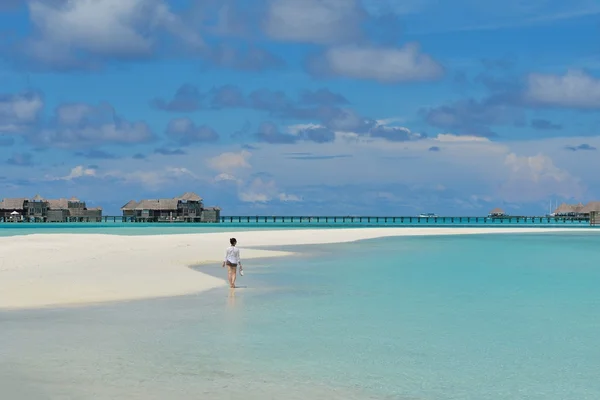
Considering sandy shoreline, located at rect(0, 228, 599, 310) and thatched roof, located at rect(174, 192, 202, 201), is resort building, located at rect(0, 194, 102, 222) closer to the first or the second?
thatched roof, located at rect(174, 192, 202, 201)

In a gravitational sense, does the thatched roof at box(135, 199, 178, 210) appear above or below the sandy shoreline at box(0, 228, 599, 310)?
above

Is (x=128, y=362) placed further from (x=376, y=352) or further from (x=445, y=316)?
(x=445, y=316)

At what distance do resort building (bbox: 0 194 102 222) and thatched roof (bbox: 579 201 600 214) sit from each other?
8653 cm

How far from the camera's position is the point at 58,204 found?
133375 millimetres

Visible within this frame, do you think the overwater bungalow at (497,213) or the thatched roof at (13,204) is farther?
the overwater bungalow at (497,213)

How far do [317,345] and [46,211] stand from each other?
12540cm

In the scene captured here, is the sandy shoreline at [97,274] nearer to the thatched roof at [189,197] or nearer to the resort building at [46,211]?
the thatched roof at [189,197]

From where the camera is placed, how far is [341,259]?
1248 inches

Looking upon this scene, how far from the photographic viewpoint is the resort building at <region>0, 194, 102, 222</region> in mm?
126625

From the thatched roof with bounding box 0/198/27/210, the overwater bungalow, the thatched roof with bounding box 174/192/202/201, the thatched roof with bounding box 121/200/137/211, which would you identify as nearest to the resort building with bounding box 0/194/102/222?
the thatched roof with bounding box 0/198/27/210

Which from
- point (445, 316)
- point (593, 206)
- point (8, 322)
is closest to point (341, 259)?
point (445, 316)

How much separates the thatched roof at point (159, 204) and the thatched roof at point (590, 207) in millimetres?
67791

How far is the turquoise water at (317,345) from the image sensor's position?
892 cm

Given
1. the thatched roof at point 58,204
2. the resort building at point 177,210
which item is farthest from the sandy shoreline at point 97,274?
the thatched roof at point 58,204
